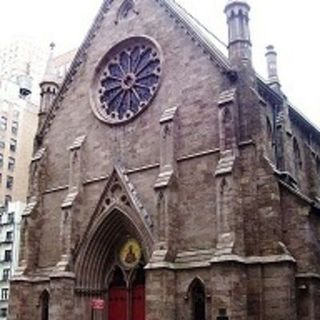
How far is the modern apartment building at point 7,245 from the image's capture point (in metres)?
53.7

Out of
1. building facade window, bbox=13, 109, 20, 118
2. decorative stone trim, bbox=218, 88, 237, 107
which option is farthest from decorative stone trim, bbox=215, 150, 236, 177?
building facade window, bbox=13, 109, 20, 118

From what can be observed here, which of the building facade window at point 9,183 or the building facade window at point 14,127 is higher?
the building facade window at point 14,127

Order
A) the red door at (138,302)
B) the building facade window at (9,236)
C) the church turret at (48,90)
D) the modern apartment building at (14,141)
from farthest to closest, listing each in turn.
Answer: the modern apartment building at (14,141)
the building facade window at (9,236)
the church turret at (48,90)
the red door at (138,302)

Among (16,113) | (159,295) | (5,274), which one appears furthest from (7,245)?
(159,295)

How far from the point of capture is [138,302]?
2756 cm

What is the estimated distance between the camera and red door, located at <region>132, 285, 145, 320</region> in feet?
89.1

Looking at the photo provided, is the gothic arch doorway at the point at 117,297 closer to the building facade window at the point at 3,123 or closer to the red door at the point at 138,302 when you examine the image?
the red door at the point at 138,302

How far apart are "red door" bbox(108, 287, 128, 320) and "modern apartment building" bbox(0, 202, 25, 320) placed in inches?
1066

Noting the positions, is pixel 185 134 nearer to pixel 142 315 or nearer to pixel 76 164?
pixel 76 164

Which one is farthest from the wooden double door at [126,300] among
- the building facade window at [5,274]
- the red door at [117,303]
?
the building facade window at [5,274]

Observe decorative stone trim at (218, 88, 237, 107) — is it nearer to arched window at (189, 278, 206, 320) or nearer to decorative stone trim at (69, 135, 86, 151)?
arched window at (189, 278, 206, 320)

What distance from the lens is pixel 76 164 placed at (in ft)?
99.7

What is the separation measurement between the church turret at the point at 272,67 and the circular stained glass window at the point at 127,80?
767 cm

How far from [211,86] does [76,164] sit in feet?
28.6
